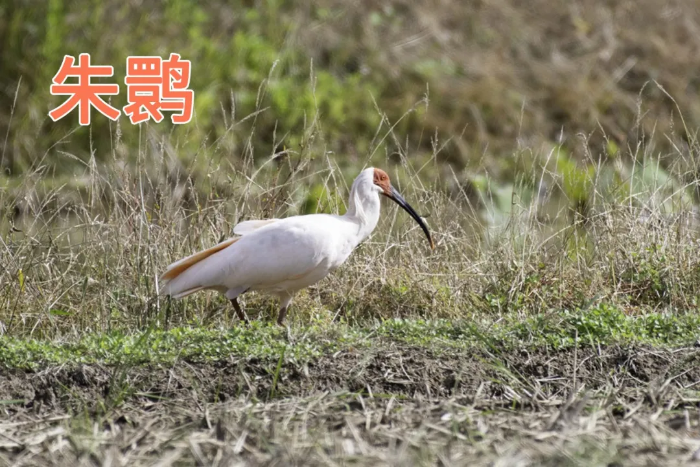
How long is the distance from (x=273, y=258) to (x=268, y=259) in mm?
28

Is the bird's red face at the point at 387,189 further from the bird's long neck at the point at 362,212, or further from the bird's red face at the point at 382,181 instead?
the bird's long neck at the point at 362,212

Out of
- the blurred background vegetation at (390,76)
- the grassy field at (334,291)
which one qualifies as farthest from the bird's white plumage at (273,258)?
the blurred background vegetation at (390,76)

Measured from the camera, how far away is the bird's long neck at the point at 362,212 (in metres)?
6.03

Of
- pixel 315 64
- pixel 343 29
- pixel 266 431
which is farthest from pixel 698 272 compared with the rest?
pixel 343 29

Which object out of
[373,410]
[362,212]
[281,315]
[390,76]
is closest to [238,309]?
[281,315]

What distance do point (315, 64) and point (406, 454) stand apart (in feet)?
32.4

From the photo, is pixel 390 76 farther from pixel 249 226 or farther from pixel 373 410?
pixel 373 410

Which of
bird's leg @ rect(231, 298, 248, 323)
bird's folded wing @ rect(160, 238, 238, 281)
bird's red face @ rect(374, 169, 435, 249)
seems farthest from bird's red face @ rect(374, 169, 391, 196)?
bird's leg @ rect(231, 298, 248, 323)

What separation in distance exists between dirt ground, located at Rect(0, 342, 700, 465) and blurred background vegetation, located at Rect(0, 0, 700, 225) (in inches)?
202

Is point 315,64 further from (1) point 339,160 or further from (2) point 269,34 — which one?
(1) point 339,160

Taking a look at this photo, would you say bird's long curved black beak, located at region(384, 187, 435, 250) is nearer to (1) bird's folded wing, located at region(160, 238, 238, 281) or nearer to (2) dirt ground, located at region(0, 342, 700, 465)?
(1) bird's folded wing, located at region(160, 238, 238, 281)

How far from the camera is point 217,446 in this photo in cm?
346

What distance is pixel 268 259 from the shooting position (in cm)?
572

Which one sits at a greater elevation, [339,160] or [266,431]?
[266,431]
